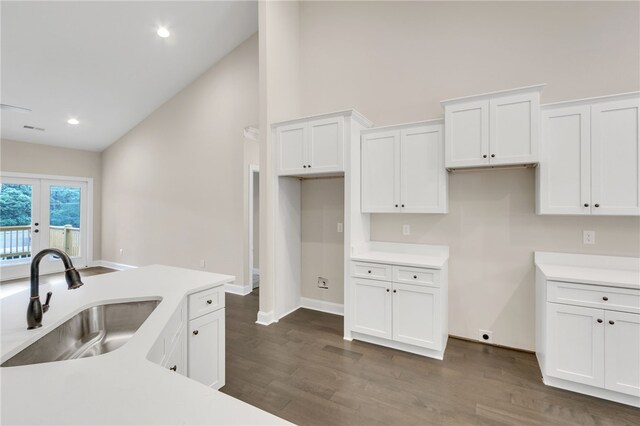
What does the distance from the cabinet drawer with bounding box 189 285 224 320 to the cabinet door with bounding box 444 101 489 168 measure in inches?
90.8

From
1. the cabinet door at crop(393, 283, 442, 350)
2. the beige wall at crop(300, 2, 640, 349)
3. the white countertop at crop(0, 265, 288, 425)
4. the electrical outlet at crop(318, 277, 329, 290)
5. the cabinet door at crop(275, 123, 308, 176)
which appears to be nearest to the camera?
the white countertop at crop(0, 265, 288, 425)

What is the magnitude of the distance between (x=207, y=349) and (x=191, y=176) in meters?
3.94

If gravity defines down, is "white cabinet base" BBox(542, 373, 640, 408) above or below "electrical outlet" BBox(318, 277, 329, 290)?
below

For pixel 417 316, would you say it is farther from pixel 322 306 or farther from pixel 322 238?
pixel 322 238

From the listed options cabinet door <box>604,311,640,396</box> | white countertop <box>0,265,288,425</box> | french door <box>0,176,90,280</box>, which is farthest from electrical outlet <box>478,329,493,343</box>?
french door <box>0,176,90,280</box>

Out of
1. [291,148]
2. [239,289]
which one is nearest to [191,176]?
[239,289]

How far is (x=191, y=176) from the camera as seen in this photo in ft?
17.4

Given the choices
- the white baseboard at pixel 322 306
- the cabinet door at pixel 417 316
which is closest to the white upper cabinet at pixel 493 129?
the cabinet door at pixel 417 316

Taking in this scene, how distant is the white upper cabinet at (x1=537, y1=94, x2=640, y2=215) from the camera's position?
2268mm

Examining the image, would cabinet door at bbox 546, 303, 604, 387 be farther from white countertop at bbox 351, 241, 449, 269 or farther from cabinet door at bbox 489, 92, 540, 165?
cabinet door at bbox 489, 92, 540, 165

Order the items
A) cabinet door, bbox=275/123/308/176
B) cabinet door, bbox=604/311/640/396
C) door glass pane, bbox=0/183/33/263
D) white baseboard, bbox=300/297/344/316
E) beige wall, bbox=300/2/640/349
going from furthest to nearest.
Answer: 1. door glass pane, bbox=0/183/33/263
2. white baseboard, bbox=300/297/344/316
3. cabinet door, bbox=275/123/308/176
4. beige wall, bbox=300/2/640/349
5. cabinet door, bbox=604/311/640/396

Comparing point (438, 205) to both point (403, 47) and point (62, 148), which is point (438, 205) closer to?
point (403, 47)

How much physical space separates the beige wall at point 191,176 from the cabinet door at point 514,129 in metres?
3.29

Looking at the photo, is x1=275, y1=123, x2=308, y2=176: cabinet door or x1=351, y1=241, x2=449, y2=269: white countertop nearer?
x1=351, y1=241, x2=449, y2=269: white countertop
